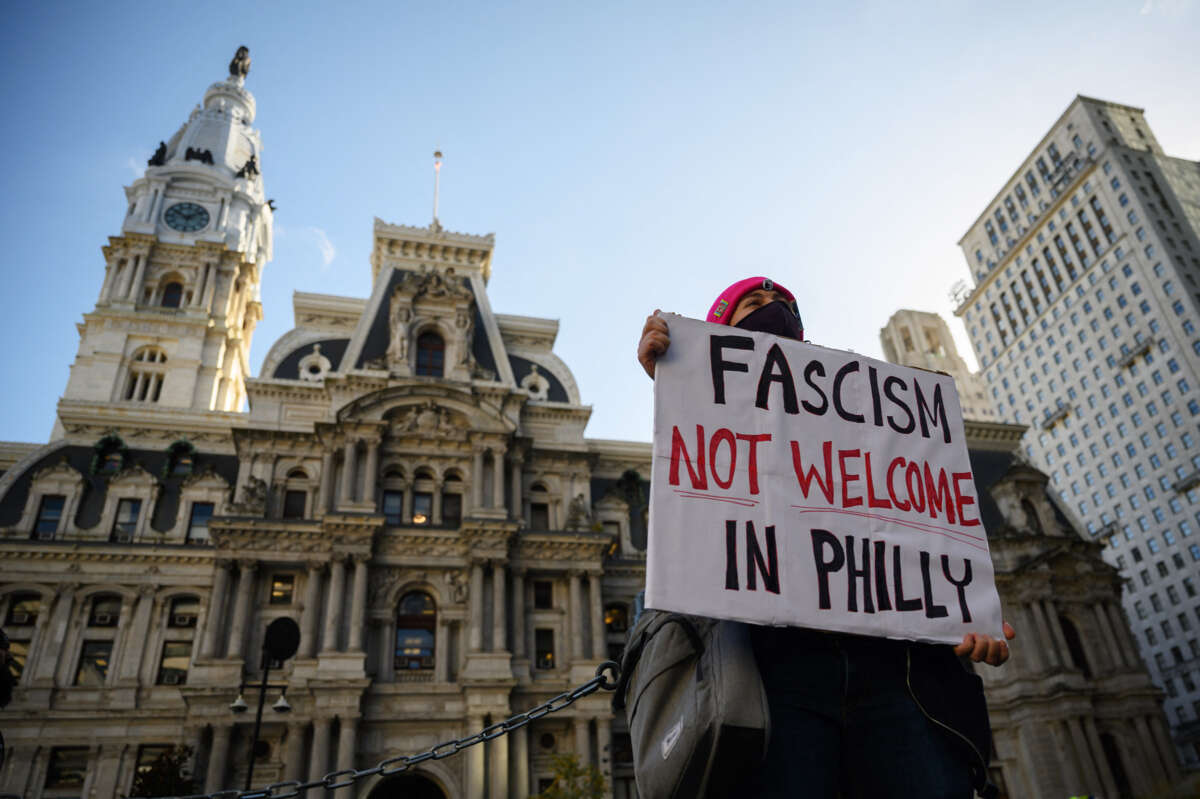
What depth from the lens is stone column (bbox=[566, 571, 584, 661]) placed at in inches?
1289

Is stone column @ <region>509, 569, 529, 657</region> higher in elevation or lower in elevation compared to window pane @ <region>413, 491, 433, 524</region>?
lower

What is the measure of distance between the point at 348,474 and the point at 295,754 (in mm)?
10672

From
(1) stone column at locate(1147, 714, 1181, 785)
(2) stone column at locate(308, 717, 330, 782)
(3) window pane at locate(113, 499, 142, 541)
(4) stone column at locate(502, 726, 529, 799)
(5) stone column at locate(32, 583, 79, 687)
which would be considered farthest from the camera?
(1) stone column at locate(1147, 714, 1181, 785)

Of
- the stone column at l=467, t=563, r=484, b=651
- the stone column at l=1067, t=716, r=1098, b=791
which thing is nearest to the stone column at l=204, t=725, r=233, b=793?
the stone column at l=467, t=563, r=484, b=651

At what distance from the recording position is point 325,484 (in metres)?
33.8

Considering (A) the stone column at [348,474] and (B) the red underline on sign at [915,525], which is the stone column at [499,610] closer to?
(A) the stone column at [348,474]

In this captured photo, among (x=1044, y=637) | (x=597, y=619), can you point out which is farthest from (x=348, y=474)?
(x=1044, y=637)

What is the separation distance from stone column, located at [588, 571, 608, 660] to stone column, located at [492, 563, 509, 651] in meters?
3.67

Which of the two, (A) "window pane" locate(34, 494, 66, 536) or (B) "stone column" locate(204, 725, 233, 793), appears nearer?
(B) "stone column" locate(204, 725, 233, 793)

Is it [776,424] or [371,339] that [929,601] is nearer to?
[776,424]

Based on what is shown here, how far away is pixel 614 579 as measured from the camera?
121 feet

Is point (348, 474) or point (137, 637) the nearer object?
point (137, 637)

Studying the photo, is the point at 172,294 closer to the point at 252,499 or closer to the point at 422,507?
the point at 252,499

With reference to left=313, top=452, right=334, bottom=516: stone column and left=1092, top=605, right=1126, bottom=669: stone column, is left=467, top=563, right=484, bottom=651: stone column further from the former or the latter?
left=1092, top=605, right=1126, bottom=669: stone column
